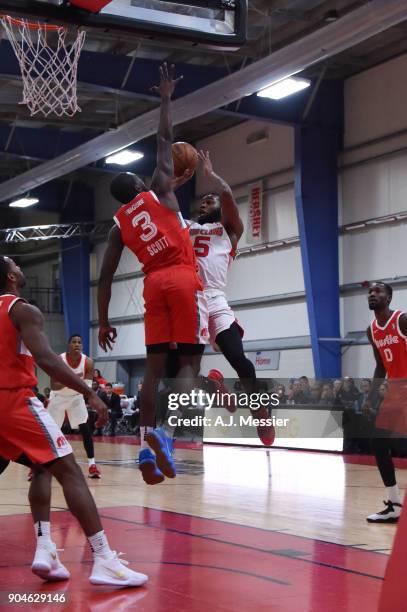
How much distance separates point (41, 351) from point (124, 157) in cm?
1881

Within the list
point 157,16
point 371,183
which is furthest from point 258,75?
point 157,16

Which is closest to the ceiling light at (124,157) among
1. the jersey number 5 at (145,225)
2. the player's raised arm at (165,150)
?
the player's raised arm at (165,150)

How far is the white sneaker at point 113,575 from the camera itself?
5168 mm

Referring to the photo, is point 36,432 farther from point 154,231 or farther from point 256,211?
point 256,211

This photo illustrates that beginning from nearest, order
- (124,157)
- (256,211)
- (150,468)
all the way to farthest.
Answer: (150,468), (256,211), (124,157)

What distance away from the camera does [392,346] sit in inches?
328

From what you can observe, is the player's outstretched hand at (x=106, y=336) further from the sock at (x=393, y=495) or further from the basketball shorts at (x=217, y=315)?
the sock at (x=393, y=495)

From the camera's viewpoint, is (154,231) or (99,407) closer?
(99,407)

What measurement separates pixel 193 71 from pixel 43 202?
40.7ft

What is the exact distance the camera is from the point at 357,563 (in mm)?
6004

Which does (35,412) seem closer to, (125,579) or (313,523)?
(125,579)

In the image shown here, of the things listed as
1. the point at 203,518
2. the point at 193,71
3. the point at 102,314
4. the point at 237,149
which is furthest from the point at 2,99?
the point at 102,314

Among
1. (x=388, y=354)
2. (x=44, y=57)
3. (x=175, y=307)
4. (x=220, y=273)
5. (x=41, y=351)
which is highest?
(x=44, y=57)

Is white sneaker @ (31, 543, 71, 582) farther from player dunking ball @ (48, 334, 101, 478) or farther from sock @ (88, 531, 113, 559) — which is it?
player dunking ball @ (48, 334, 101, 478)
